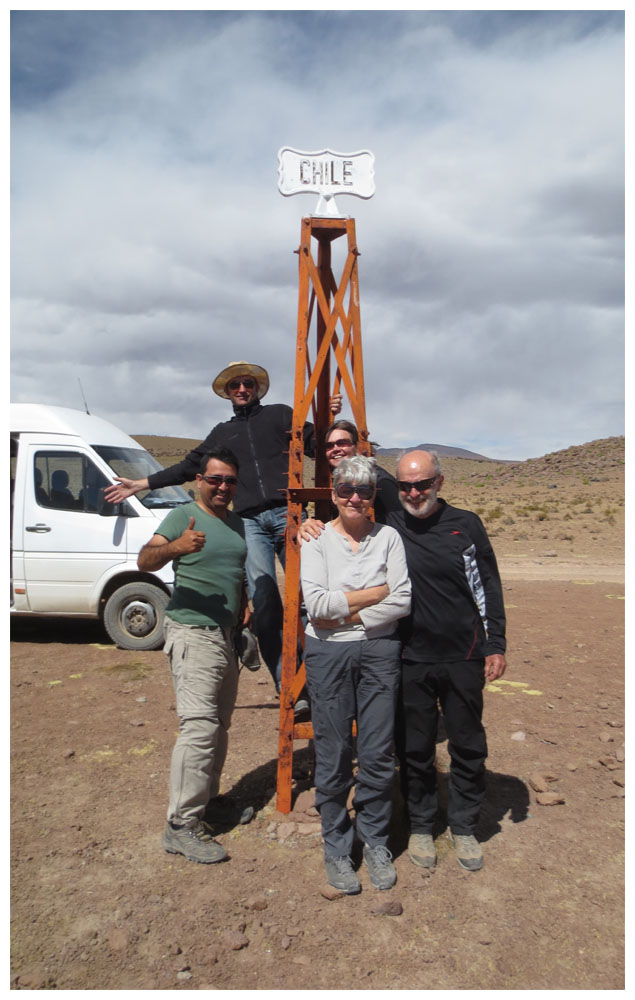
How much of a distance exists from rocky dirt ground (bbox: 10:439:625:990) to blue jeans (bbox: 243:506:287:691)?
1062mm

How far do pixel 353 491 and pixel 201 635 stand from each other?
114 cm

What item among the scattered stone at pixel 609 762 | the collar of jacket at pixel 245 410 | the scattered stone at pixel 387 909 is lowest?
the scattered stone at pixel 387 909

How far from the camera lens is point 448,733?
3.51m

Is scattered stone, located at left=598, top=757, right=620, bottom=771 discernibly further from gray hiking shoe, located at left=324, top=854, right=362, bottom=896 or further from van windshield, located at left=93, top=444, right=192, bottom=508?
van windshield, located at left=93, top=444, right=192, bottom=508

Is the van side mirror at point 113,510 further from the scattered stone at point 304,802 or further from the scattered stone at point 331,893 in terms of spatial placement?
the scattered stone at point 331,893

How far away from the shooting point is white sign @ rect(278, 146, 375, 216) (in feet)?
13.2

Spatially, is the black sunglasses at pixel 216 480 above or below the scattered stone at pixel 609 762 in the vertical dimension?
above

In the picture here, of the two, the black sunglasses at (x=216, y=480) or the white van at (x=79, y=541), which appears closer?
the black sunglasses at (x=216, y=480)

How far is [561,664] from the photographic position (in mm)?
7230

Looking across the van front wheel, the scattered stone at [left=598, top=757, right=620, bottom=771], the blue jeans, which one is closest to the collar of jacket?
the blue jeans

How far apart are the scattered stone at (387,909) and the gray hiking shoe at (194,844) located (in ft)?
2.84

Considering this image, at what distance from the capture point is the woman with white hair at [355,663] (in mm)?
3332

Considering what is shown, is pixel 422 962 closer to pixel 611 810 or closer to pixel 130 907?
pixel 130 907

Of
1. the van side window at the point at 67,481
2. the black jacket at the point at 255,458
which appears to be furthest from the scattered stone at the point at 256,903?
the van side window at the point at 67,481
